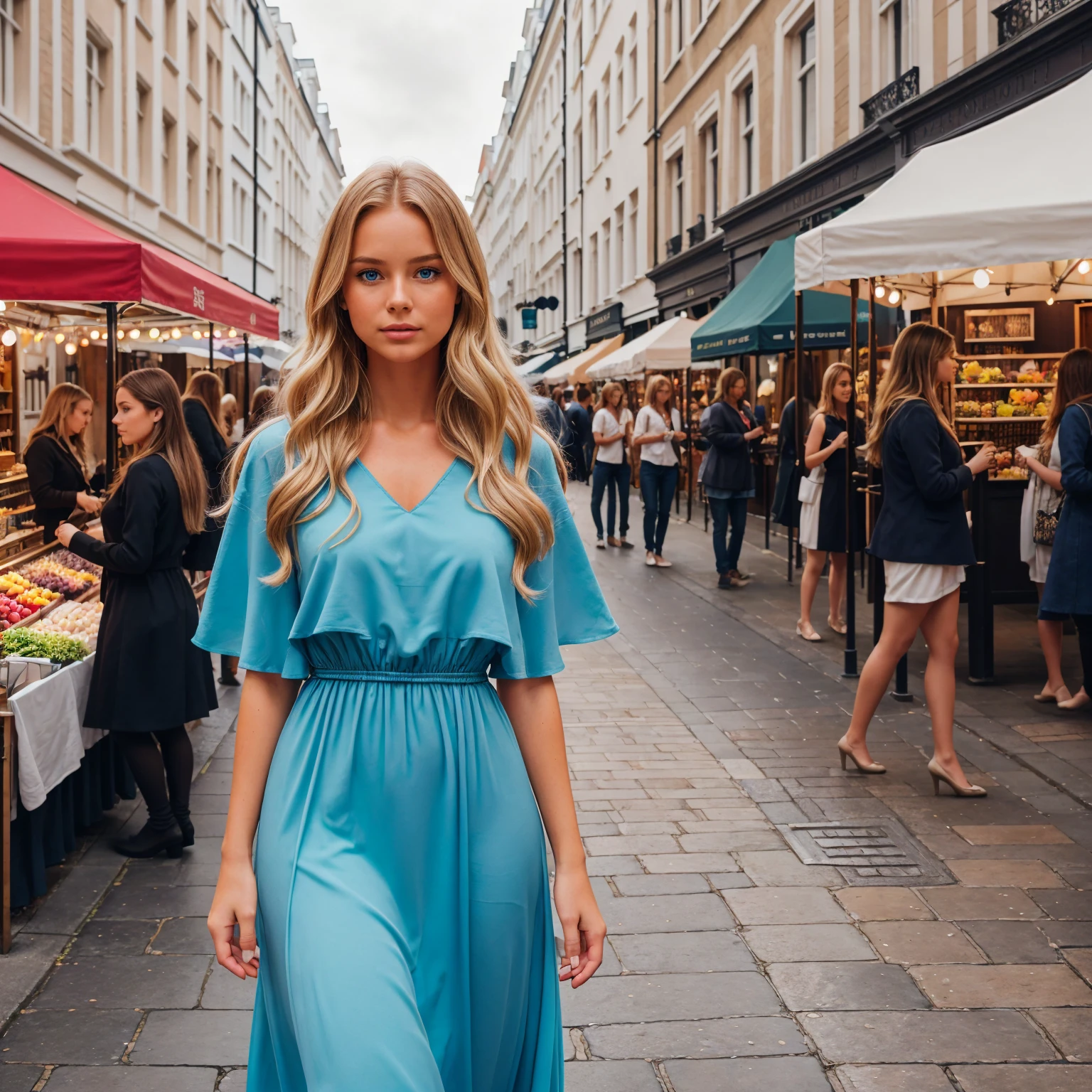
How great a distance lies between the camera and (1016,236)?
6.69 meters

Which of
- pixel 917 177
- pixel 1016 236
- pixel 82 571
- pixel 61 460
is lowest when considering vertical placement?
pixel 82 571

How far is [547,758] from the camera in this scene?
2.22 m

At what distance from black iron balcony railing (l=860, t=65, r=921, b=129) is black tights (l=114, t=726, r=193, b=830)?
10912mm

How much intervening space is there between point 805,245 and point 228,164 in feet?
89.8

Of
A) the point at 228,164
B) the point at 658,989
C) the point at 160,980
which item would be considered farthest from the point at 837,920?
the point at 228,164

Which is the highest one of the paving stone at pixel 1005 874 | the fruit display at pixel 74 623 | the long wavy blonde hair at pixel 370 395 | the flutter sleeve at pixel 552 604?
the long wavy blonde hair at pixel 370 395

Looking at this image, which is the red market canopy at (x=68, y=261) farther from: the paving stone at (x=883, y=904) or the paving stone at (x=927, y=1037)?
the paving stone at (x=927, y=1037)

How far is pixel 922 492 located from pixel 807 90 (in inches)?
542

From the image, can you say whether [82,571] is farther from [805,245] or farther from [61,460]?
[805,245]

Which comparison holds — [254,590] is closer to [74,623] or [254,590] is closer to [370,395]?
Result: [370,395]

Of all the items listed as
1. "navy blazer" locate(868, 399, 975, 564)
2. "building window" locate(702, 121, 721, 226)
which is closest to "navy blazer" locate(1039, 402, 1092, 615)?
"navy blazer" locate(868, 399, 975, 564)

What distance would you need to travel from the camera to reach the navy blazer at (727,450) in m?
12.5

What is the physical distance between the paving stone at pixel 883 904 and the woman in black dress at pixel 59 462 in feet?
15.7

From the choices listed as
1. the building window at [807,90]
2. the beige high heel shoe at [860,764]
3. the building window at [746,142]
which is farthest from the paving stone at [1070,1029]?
the building window at [746,142]
